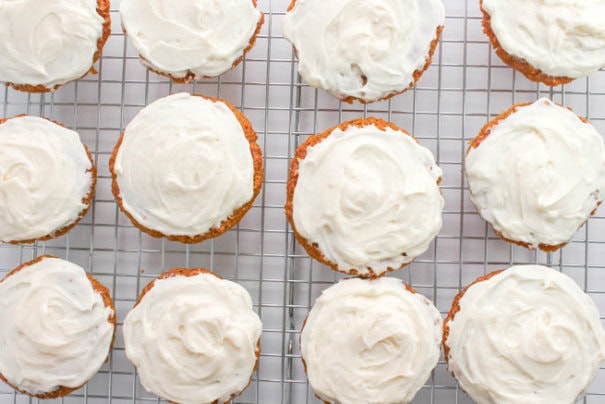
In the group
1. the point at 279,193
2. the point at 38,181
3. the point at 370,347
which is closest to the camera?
the point at 370,347

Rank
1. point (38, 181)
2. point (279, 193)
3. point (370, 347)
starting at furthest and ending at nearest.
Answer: point (279, 193)
point (38, 181)
point (370, 347)

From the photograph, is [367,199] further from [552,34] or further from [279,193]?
[552,34]

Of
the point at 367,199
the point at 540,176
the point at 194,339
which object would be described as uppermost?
the point at 540,176

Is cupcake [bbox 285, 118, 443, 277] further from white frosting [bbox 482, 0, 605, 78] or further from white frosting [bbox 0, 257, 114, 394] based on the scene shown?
white frosting [bbox 0, 257, 114, 394]

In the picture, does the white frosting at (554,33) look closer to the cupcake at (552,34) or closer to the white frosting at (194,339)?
the cupcake at (552,34)

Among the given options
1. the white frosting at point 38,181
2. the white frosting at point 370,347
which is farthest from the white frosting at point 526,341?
the white frosting at point 38,181

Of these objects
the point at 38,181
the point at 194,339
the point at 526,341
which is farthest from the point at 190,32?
the point at 526,341

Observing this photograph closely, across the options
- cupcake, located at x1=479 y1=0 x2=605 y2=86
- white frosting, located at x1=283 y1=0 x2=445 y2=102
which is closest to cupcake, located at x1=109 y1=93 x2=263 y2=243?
white frosting, located at x1=283 y1=0 x2=445 y2=102
